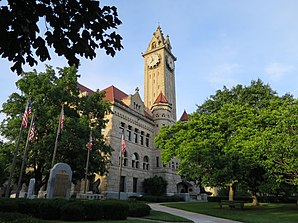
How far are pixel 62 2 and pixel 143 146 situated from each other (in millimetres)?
40579

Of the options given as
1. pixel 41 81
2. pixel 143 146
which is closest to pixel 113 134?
pixel 143 146

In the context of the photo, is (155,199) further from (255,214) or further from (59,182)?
(59,182)

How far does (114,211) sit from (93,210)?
1172 mm

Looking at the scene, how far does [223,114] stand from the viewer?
23484 mm

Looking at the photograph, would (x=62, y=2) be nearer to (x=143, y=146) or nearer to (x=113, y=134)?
(x=113, y=134)

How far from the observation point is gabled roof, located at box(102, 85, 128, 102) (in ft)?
134

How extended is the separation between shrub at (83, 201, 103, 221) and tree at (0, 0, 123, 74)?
9.32m

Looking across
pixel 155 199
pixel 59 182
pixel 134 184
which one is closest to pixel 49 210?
pixel 59 182

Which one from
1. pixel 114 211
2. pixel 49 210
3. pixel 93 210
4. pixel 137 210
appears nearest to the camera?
Answer: pixel 49 210

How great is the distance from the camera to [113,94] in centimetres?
4209

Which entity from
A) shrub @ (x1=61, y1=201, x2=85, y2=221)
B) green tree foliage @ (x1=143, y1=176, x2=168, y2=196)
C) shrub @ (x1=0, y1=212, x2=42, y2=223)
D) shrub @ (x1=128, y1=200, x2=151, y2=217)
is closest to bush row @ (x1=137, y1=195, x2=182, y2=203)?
green tree foliage @ (x1=143, y1=176, x2=168, y2=196)

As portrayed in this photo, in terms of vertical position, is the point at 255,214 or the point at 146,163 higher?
the point at 146,163

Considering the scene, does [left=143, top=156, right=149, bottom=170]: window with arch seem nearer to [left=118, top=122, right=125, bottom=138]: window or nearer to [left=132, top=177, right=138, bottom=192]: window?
[left=132, top=177, right=138, bottom=192]: window

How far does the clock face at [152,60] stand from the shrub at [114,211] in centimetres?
5117
